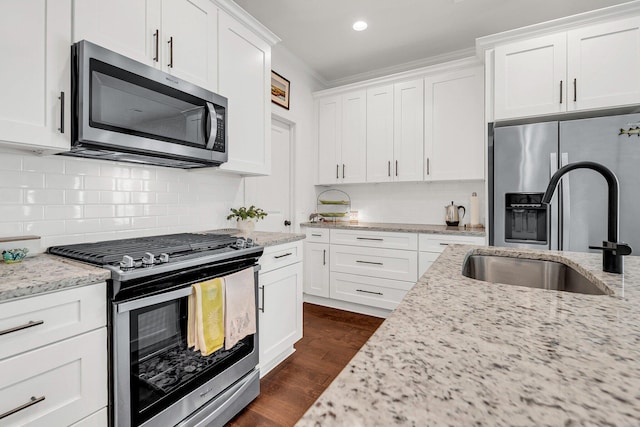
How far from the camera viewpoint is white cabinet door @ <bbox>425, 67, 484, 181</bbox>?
2.92 m

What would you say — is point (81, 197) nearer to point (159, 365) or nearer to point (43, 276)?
point (43, 276)

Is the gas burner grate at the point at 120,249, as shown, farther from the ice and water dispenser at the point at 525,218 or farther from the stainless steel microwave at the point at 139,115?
the ice and water dispenser at the point at 525,218

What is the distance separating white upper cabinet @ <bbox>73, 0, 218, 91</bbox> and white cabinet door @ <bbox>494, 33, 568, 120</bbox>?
225 centimetres

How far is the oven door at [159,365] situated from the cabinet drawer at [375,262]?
1855 mm

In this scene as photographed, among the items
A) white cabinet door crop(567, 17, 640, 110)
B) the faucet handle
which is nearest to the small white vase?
the faucet handle

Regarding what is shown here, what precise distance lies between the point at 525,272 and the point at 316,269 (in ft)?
7.74

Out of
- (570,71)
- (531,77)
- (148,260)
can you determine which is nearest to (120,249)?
(148,260)

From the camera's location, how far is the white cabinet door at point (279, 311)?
6.46 feet

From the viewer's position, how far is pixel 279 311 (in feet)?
6.97

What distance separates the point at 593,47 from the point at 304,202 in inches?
112

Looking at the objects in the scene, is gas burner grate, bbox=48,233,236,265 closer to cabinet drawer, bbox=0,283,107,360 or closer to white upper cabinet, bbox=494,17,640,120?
cabinet drawer, bbox=0,283,107,360

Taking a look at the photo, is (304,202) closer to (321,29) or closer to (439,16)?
(321,29)

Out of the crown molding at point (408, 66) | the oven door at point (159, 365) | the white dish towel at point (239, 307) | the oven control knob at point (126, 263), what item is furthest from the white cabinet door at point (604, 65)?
the oven control knob at point (126, 263)

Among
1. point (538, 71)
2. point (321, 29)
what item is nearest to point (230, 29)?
point (321, 29)
